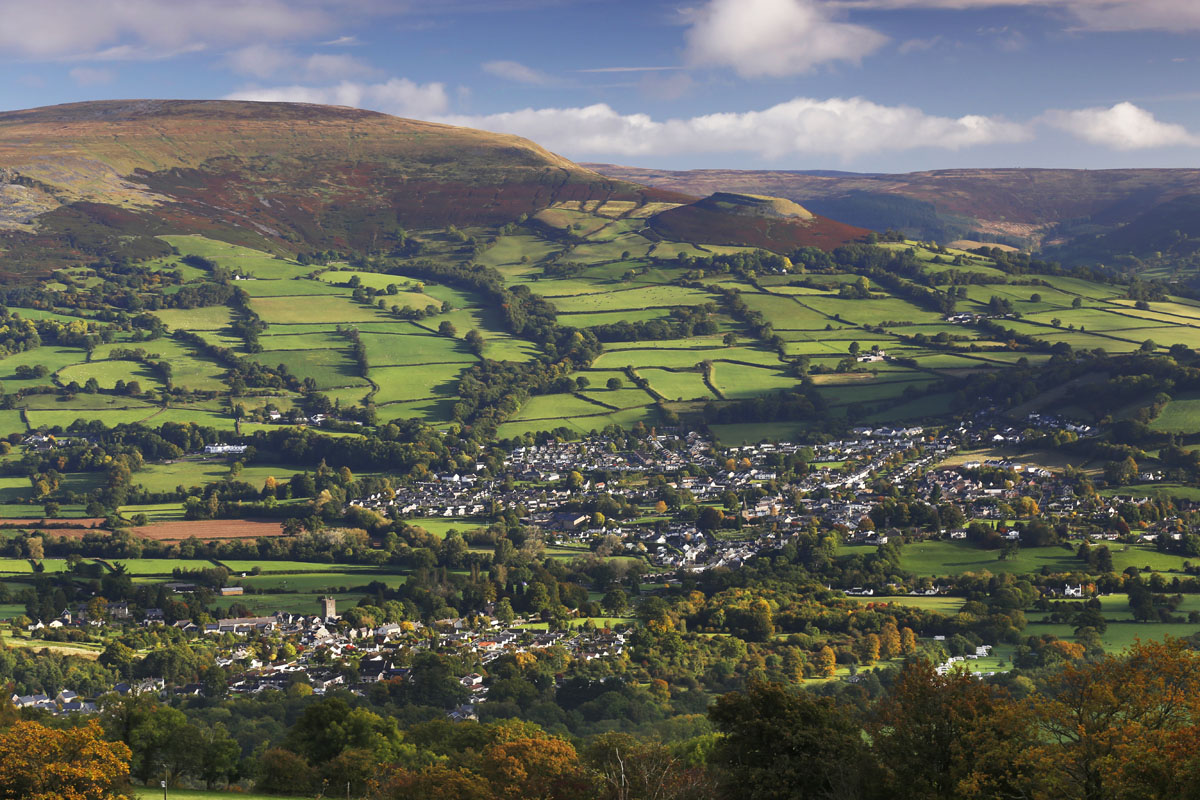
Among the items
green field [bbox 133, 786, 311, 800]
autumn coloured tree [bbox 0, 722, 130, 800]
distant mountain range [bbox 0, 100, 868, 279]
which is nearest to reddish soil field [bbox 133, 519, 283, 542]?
green field [bbox 133, 786, 311, 800]

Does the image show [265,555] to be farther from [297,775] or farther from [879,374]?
[879,374]

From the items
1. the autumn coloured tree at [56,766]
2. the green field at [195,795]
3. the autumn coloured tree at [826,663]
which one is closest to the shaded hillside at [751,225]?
the autumn coloured tree at [826,663]

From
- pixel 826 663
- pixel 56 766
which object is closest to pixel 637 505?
pixel 826 663

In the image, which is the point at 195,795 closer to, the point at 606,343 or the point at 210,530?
the point at 210,530

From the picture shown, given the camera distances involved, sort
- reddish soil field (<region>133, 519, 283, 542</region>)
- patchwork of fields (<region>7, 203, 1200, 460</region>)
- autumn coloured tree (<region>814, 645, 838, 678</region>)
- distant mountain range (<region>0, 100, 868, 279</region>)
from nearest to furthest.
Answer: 1. autumn coloured tree (<region>814, 645, 838, 678</region>)
2. reddish soil field (<region>133, 519, 283, 542</region>)
3. patchwork of fields (<region>7, 203, 1200, 460</region>)
4. distant mountain range (<region>0, 100, 868, 279</region>)

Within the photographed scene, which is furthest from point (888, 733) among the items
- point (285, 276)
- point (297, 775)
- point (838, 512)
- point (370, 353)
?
point (285, 276)

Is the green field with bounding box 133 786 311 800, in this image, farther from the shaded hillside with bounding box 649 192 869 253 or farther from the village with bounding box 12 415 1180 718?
the shaded hillside with bounding box 649 192 869 253
